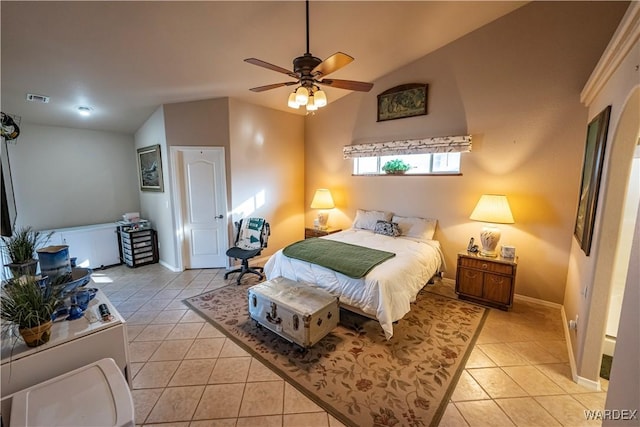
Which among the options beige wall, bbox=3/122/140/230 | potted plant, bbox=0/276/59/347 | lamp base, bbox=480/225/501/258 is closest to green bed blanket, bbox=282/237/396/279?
lamp base, bbox=480/225/501/258

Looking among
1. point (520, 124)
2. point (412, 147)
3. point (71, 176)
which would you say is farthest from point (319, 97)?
point (71, 176)

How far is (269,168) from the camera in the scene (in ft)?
15.9

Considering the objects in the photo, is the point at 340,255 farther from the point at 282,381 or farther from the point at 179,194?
the point at 179,194

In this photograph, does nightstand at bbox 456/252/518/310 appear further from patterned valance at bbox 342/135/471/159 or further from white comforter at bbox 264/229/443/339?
patterned valance at bbox 342/135/471/159

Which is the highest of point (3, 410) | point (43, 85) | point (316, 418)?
point (43, 85)

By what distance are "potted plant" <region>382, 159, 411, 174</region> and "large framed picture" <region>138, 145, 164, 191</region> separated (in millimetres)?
3761

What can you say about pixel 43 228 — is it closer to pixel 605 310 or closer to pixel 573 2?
pixel 605 310

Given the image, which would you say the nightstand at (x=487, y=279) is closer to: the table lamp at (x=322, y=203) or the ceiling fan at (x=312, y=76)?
the table lamp at (x=322, y=203)

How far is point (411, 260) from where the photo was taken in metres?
2.96

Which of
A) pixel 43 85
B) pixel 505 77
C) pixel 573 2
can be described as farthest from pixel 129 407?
pixel 573 2

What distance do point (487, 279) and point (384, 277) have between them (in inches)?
60.8

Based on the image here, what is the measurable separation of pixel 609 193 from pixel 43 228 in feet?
23.3

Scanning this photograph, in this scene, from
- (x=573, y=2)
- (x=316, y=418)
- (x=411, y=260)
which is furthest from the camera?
(x=411, y=260)

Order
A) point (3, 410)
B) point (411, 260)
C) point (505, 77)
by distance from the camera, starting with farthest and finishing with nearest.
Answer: point (505, 77), point (411, 260), point (3, 410)
